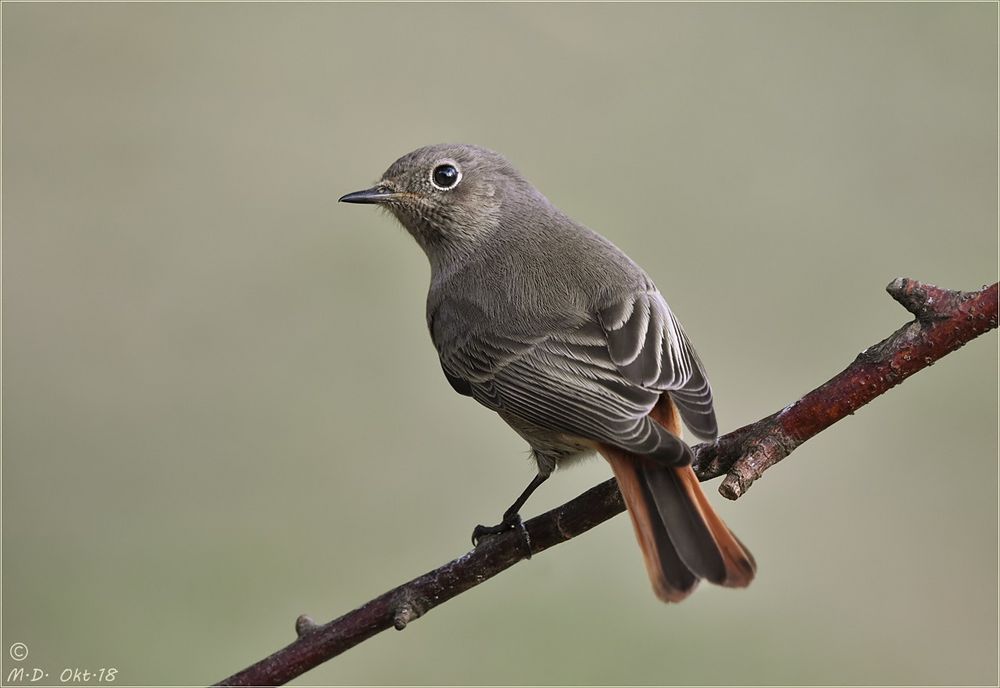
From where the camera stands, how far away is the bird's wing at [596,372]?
11.3 feet

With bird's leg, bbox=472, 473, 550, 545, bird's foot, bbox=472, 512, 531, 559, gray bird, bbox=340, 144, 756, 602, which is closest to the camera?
gray bird, bbox=340, 144, 756, 602

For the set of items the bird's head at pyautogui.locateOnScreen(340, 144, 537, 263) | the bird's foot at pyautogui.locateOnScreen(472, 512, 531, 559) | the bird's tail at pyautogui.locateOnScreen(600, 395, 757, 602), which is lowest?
the bird's tail at pyautogui.locateOnScreen(600, 395, 757, 602)

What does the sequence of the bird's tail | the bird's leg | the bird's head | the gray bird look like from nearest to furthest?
the bird's tail → the gray bird → the bird's leg → the bird's head

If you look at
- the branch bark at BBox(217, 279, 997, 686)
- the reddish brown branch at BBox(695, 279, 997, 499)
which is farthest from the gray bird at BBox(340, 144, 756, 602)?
the reddish brown branch at BBox(695, 279, 997, 499)

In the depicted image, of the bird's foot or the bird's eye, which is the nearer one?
the bird's foot

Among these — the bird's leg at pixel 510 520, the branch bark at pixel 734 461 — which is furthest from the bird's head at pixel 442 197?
the branch bark at pixel 734 461

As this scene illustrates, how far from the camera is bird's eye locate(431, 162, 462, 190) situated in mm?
4645

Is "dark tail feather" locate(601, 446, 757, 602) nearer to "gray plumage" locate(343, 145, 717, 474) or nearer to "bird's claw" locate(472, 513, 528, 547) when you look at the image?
"gray plumage" locate(343, 145, 717, 474)

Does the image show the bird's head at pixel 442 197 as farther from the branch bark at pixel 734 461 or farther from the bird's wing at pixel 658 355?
the branch bark at pixel 734 461

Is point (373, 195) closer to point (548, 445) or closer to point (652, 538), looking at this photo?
point (548, 445)

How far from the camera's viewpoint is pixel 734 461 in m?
3.22

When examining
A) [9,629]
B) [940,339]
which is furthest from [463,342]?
[9,629]

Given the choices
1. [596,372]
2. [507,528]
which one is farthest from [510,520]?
[596,372]

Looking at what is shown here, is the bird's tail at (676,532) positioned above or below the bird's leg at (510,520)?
below
